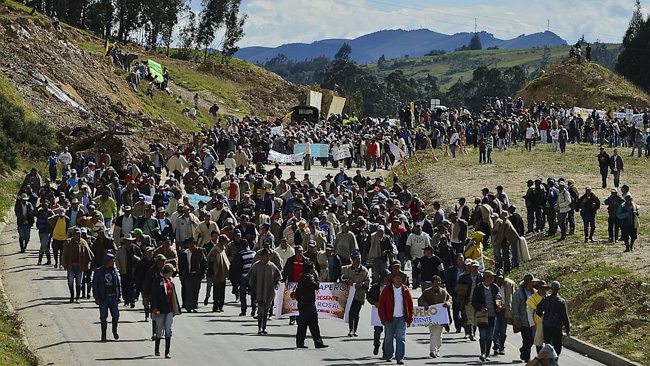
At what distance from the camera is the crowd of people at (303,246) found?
56.6 feet

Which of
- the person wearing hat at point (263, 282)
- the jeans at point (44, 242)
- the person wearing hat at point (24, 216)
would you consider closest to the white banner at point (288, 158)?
Result: the person wearing hat at point (24, 216)

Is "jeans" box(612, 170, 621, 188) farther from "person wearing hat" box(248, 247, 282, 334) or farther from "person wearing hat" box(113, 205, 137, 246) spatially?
"person wearing hat" box(248, 247, 282, 334)

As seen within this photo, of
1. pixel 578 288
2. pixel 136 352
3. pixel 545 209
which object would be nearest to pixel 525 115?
pixel 545 209

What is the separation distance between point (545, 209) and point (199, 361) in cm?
1512

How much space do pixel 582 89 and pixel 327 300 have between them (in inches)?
2372

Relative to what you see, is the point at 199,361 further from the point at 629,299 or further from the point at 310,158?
the point at 310,158

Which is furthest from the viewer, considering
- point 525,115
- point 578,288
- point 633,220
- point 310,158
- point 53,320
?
point 525,115

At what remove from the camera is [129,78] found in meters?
67.1

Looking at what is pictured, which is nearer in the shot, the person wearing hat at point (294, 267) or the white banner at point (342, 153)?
the person wearing hat at point (294, 267)

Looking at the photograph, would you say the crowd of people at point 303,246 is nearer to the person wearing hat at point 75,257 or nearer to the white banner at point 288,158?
the person wearing hat at point 75,257

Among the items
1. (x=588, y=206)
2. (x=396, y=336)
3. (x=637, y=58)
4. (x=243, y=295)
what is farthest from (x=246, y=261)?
(x=637, y=58)

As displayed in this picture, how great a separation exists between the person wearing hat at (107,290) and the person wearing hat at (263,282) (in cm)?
236

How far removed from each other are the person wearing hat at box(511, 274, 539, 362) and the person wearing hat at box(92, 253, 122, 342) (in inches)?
251

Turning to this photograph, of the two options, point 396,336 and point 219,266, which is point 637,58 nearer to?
point 219,266
